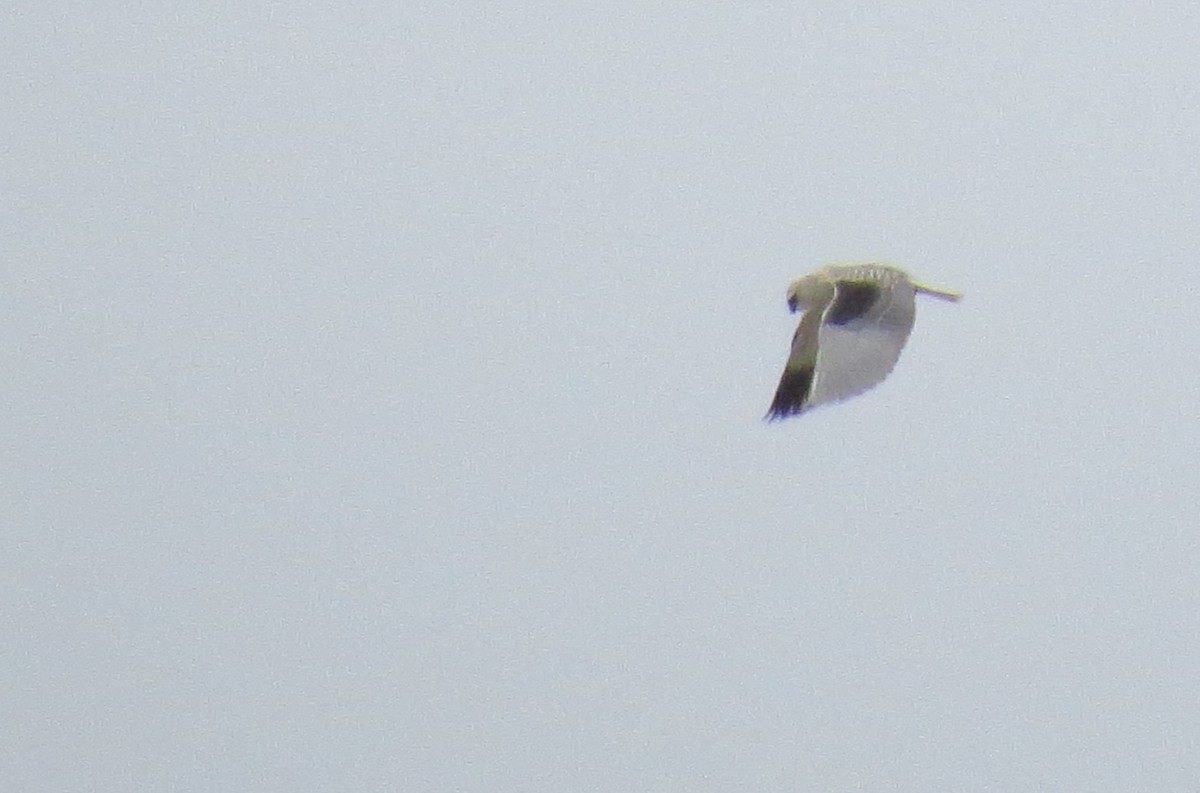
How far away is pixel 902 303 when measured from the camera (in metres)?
8.12

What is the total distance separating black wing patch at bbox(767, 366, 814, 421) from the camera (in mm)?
7730

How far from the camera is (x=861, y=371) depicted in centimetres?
780

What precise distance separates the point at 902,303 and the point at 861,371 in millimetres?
421

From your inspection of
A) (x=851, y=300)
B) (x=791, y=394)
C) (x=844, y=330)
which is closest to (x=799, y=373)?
(x=791, y=394)

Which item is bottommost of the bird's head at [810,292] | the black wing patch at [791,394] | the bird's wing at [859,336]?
the black wing patch at [791,394]

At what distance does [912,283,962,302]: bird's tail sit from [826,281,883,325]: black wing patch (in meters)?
0.14

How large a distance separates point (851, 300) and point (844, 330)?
16cm

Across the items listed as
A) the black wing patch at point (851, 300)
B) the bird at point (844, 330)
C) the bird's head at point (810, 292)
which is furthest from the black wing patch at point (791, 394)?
the bird's head at point (810, 292)

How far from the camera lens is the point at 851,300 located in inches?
318

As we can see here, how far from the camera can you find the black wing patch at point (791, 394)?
7730mm

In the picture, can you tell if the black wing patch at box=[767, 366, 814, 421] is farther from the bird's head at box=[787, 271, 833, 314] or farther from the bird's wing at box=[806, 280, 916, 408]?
the bird's head at box=[787, 271, 833, 314]

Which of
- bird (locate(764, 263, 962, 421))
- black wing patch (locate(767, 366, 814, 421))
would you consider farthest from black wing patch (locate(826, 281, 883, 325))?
black wing patch (locate(767, 366, 814, 421))

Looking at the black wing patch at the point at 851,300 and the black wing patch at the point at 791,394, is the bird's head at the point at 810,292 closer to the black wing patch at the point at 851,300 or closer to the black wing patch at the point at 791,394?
the black wing patch at the point at 851,300

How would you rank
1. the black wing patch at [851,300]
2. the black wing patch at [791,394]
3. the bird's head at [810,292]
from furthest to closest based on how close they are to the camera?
1. the bird's head at [810,292]
2. the black wing patch at [851,300]
3. the black wing patch at [791,394]
